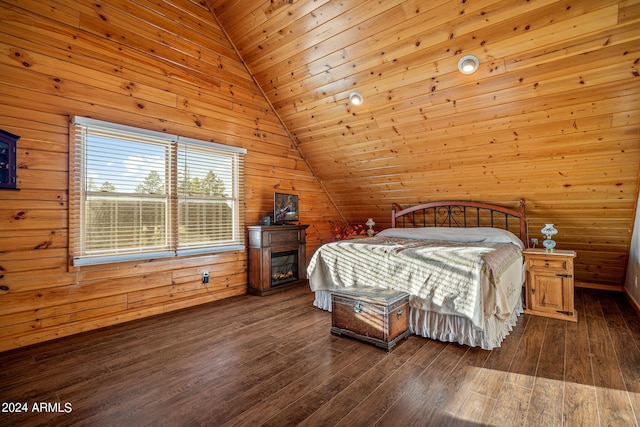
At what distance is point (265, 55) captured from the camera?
13.1ft

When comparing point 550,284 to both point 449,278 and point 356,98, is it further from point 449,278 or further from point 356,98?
point 356,98

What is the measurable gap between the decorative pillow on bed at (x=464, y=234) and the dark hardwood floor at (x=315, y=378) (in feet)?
3.35

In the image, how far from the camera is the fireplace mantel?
13.7ft

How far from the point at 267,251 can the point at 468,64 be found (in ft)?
10.0

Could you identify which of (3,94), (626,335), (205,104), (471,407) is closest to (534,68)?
(626,335)

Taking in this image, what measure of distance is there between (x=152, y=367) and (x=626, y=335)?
12.4ft

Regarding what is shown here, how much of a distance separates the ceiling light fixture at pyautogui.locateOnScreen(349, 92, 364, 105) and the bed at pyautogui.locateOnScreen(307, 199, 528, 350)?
1.70m

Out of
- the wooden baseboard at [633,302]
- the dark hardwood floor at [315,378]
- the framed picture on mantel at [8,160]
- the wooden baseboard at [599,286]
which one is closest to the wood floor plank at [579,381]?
the dark hardwood floor at [315,378]

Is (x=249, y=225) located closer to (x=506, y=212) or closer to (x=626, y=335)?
(x=506, y=212)

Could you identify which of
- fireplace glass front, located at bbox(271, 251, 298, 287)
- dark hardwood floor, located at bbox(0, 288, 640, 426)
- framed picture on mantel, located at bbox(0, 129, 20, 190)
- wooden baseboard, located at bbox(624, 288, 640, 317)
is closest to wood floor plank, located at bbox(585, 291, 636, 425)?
A: dark hardwood floor, located at bbox(0, 288, 640, 426)

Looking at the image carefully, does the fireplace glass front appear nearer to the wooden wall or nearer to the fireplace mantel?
the fireplace mantel

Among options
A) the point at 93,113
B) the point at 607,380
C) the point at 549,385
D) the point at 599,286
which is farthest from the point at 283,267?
the point at 599,286

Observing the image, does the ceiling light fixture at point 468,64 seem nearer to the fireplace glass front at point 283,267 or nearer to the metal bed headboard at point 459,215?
the metal bed headboard at point 459,215

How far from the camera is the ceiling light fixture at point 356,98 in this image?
→ 149 inches
